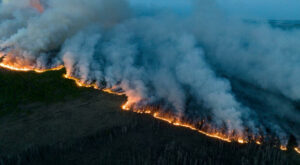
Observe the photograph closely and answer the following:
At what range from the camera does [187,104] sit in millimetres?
25594

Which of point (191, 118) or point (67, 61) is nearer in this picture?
point (191, 118)

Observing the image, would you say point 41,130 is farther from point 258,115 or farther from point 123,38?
point 123,38

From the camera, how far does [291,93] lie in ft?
95.7

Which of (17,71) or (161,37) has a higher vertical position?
(161,37)

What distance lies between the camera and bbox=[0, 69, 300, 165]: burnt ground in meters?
16.8

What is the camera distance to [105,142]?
18625 mm

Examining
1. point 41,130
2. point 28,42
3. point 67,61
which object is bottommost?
point 41,130

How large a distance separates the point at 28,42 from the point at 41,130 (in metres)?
26.8

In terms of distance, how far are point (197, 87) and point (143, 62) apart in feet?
40.4

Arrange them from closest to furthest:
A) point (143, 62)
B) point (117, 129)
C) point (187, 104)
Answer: point (117, 129)
point (187, 104)
point (143, 62)

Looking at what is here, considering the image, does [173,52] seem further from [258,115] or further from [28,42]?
[28,42]

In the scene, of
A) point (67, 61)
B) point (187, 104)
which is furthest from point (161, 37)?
point (187, 104)

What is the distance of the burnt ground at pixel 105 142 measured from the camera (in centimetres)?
1675

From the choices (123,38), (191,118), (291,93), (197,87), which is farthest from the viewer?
(123,38)
